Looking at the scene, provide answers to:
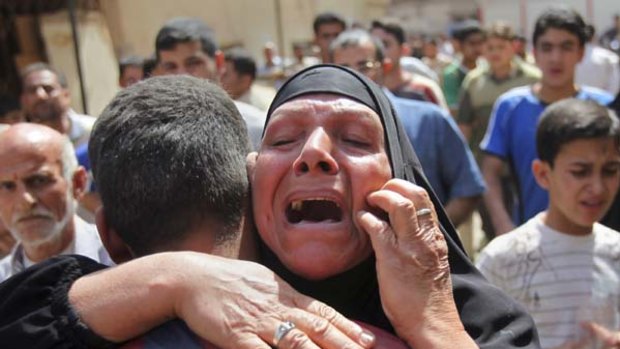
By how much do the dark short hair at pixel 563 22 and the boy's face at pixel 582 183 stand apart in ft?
5.42

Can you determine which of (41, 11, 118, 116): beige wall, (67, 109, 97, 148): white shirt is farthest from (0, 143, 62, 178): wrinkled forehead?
(41, 11, 118, 116): beige wall

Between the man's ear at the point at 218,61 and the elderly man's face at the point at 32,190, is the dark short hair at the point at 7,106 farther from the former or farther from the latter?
the elderly man's face at the point at 32,190

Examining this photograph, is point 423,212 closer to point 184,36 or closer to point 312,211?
point 312,211

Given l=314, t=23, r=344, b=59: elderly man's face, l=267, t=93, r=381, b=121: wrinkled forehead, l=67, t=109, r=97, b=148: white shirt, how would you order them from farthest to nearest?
l=314, t=23, r=344, b=59: elderly man's face < l=67, t=109, r=97, b=148: white shirt < l=267, t=93, r=381, b=121: wrinkled forehead

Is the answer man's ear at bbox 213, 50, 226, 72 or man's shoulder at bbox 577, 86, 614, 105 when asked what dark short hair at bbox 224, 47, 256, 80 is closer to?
man's ear at bbox 213, 50, 226, 72

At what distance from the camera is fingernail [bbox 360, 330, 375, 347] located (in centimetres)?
149

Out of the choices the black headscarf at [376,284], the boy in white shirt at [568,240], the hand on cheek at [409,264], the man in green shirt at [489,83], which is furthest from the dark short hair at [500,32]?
the hand on cheek at [409,264]

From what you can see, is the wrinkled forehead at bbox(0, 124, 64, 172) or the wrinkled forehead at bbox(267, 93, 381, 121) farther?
the wrinkled forehead at bbox(0, 124, 64, 172)

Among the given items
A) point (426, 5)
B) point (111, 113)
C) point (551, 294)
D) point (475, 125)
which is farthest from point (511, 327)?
point (426, 5)

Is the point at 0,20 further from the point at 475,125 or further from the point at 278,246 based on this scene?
the point at 278,246

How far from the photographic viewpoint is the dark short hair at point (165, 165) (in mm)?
1549

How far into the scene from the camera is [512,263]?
325 cm

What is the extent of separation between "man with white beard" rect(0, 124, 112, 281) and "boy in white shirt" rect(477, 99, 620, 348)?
1616mm

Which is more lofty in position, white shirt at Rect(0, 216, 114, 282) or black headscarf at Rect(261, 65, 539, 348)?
black headscarf at Rect(261, 65, 539, 348)
